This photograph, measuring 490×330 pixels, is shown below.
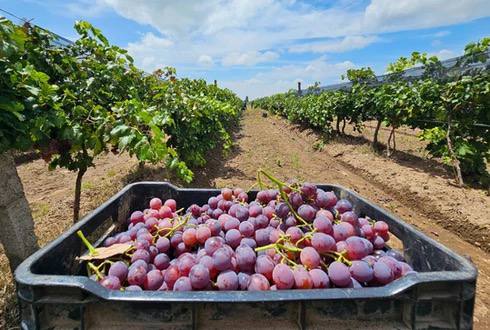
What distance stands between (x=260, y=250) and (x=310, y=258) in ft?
0.65

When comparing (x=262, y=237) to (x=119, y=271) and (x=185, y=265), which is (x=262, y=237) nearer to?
(x=185, y=265)

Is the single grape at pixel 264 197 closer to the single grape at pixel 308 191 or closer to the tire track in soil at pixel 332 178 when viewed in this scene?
the single grape at pixel 308 191

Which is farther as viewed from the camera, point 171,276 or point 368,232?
point 368,232

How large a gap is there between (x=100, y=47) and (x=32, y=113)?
8.30 feet

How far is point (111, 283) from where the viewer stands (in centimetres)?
102

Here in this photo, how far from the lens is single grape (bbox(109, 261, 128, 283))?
3.56 feet

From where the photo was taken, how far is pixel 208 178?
731 cm

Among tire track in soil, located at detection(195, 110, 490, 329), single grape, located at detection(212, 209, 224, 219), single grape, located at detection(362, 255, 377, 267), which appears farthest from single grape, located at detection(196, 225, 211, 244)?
tire track in soil, located at detection(195, 110, 490, 329)

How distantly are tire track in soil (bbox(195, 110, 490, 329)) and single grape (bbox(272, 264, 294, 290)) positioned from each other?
112 inches

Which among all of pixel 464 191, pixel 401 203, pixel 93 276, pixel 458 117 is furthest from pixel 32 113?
pixel 458 117

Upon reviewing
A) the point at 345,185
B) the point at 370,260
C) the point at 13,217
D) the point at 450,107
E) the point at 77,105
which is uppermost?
the point at 77,105

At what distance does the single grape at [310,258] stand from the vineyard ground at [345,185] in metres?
2.30

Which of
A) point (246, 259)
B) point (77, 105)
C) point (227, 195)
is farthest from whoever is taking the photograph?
point (77, 105)

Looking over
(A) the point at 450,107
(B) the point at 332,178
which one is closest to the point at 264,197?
(B) the point at 332,178
